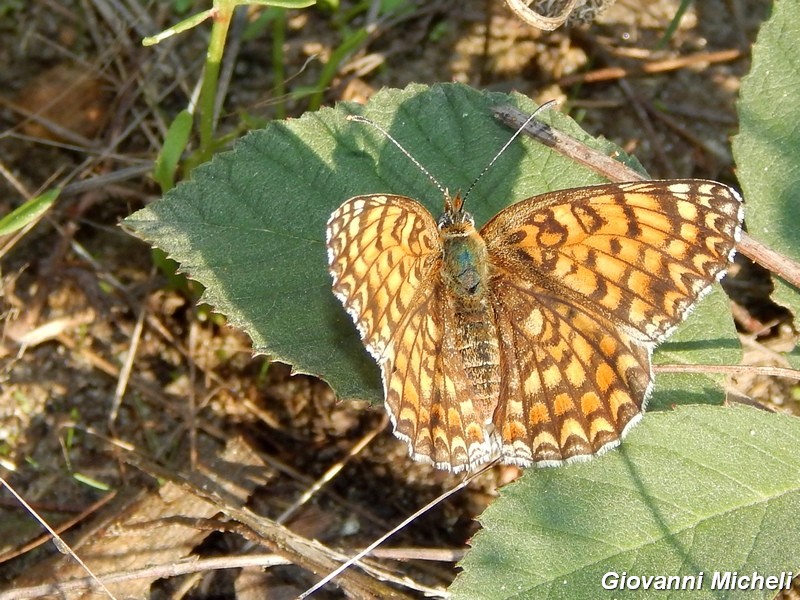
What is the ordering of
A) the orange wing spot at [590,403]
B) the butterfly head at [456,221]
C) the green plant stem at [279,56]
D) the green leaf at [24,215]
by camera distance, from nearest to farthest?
the orange wing spot at [590,403], the butterfly head at [456,221], the green leaf at [24,215], the green plant stem at [279,56]

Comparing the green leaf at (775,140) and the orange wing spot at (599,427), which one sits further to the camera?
the green leaf at (775,140)

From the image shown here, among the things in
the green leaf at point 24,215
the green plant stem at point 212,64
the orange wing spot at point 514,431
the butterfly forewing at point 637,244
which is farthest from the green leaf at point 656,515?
the green leaf at point 24,215

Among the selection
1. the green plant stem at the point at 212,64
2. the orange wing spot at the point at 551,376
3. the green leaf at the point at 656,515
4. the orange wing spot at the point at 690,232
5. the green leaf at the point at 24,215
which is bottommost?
the green leaf at the point at 656,515

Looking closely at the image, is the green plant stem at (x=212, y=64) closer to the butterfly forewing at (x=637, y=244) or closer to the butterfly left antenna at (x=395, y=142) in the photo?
the butterfly left antenna at (x=395, y=142)

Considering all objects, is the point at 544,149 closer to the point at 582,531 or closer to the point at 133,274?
the point at 582,531

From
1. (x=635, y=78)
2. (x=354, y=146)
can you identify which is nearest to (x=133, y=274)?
(x=354, y=146)

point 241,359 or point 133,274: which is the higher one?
point 133,274

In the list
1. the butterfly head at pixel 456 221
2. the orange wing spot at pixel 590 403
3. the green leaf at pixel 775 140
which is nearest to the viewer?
the orange wing spot at pixel 590 403

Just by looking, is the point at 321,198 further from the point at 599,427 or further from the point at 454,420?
the point at 599,427
